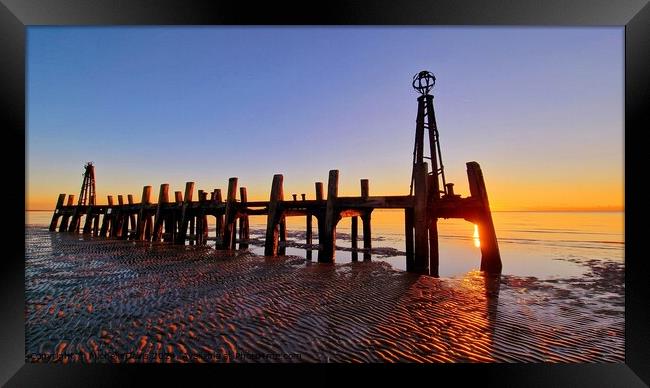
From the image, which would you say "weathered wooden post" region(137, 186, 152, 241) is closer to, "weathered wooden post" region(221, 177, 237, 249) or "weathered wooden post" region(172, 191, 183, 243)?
"weathered wooden post" region(172, 191, 183, 243)

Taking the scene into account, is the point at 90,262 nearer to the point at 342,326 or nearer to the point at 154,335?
the point at 154,335

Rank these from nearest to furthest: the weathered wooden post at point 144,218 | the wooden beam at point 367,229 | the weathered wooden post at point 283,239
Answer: the wooden beam at point 367,229 → the weathered wooden post at point 283,239 → the weathered wooden post at point 144,218

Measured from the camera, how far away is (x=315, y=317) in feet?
16.4

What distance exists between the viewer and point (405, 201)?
9297 millimetres

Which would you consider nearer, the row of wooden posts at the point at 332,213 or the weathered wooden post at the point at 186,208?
the row of wooden posts at the point at 332,213

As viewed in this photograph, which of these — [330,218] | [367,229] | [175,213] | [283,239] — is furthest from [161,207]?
[367,229]

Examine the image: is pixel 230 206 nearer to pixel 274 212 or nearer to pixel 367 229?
pixel 274 212

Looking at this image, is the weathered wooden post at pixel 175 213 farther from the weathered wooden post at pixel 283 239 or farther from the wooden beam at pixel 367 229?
the wooden beam at pixel 367 229

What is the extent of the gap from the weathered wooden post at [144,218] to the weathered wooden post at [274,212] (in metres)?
10.5

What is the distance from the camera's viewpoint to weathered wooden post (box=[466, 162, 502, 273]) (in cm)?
820

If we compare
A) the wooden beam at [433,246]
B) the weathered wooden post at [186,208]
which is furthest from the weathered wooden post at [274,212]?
the weathered wooden post at [186,208]

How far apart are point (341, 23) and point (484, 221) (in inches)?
257

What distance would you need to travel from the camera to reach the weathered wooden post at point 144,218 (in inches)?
714

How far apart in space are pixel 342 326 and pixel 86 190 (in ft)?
104
